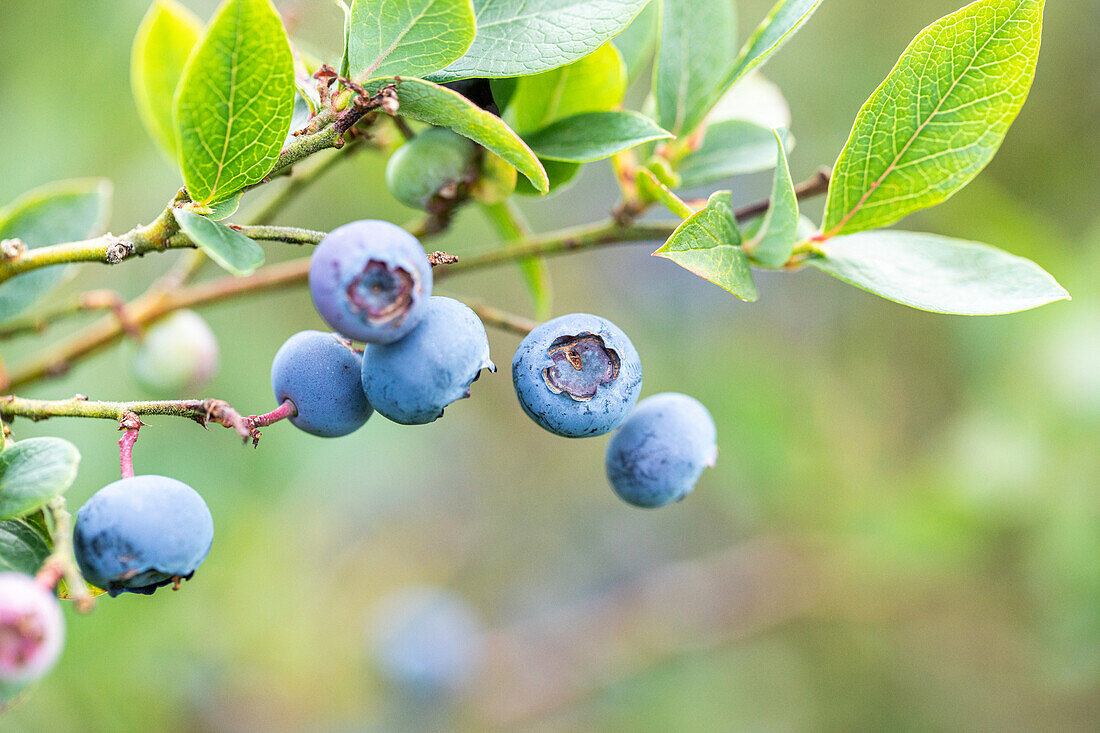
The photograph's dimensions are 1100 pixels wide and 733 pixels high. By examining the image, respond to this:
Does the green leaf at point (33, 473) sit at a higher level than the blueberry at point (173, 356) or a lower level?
higher

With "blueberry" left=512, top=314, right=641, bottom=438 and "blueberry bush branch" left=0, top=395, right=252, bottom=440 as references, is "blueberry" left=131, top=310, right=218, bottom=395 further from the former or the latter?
"blueberry" left=512, top=314, right=641, bottom=438

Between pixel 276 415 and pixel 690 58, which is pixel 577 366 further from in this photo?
pixel 690 58

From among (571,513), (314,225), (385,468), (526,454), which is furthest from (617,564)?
(314,225)

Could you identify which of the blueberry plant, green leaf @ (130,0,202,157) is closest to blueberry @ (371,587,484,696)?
the blueberry plant

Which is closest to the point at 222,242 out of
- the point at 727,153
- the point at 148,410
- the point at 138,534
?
the point at 148,410

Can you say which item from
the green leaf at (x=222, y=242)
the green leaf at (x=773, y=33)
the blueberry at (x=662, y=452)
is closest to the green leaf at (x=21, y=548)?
the green leaf at (x=222, y=242)

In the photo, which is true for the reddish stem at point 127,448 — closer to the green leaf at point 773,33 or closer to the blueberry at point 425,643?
the green leaf at point 773,33
